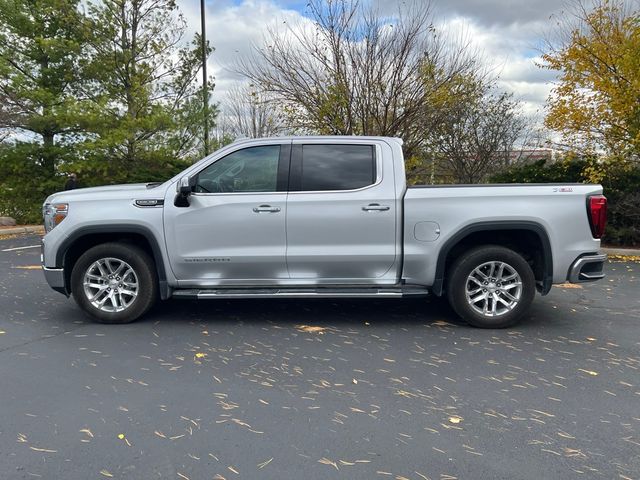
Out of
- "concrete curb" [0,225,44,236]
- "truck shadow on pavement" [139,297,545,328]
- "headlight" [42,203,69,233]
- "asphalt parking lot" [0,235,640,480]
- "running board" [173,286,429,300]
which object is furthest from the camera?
"concrete curb" [0,225,44,236]

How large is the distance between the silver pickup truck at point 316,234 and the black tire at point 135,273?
11 millimetres

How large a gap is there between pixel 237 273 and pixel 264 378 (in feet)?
5.17

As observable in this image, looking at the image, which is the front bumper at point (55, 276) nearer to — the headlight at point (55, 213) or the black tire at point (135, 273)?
the black tire at point (135, 273)

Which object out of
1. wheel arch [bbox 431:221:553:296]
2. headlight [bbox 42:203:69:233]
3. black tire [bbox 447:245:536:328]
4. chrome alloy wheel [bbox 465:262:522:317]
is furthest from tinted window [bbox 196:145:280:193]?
chrome alloy wheel [bbox 465:262:522:317]

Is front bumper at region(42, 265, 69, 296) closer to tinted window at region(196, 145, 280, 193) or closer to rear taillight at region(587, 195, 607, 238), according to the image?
tinted window at region(196, 145, 280, 193)

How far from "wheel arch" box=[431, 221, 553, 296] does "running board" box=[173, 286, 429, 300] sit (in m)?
0.36

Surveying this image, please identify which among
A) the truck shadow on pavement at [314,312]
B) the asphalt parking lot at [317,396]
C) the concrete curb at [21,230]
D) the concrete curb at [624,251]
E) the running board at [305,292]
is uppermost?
the concrete curb at [21,230]

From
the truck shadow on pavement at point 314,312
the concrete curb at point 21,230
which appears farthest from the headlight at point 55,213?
the concrete curb at point 21,230

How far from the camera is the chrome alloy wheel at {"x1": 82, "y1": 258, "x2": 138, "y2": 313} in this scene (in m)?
5.39

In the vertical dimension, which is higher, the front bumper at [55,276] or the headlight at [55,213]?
the headlight at [55,213]

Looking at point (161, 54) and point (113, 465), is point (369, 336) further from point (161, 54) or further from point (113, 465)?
point (161, 54)

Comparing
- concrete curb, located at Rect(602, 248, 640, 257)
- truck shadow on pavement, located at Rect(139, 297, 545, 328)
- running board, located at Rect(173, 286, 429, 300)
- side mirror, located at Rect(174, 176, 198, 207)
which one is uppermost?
side mirror, located at Rect(174, 176, 198, 207)

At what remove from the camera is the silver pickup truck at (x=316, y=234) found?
16.9 feet

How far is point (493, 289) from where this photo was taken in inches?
208
